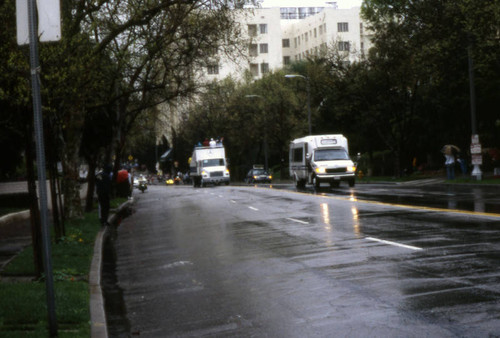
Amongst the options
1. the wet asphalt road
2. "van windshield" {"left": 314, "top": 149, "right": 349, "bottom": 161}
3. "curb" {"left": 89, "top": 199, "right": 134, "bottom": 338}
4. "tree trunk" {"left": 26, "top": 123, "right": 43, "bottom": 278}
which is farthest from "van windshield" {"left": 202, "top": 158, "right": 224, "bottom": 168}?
"tree trunk" {"left": 26, "top": 123, "right": 43, "bottom": 278}

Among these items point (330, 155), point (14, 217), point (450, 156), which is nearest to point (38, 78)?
point (14, 217)

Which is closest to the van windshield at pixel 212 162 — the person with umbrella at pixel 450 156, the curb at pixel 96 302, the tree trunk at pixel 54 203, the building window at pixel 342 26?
the person with umbrella at pixel 450 156

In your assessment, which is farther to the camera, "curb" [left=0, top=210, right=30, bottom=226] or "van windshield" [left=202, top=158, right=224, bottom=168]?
"van windshield" [left=202, top=158, right=224, bottom=168]

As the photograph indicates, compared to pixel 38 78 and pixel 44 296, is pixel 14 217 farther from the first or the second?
pixel 38 78

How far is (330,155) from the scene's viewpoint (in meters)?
38.9

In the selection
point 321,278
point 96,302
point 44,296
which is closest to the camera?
point 96,302

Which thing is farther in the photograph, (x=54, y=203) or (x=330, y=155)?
(x=330, y=155)

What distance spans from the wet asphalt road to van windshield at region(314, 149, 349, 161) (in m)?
19.8

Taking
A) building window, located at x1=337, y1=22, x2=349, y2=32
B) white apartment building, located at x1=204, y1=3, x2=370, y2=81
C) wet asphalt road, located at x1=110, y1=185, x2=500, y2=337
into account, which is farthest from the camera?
building window, located at x1=337, y1=22, x2=349, y2=32

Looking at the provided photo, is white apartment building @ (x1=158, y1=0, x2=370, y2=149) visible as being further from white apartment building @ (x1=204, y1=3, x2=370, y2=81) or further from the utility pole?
the utility pole

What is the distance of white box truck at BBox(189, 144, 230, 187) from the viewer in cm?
6062

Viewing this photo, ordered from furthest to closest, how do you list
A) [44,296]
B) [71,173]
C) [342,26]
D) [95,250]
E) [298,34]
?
[298,34] → [342,26] → [71,173] → [95,250] → [44,296]

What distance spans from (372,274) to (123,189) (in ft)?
119

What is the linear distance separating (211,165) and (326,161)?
23645mm
